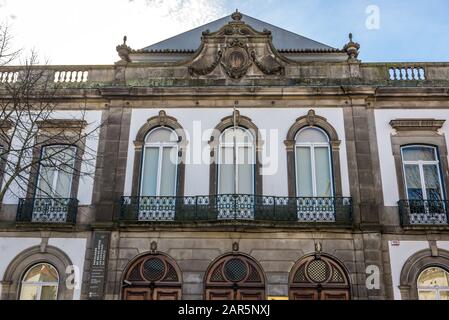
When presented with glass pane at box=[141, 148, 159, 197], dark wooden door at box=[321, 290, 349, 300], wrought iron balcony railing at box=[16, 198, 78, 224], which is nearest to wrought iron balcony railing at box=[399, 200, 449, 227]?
dark wooden door at box=[321, 290, 349, 300]

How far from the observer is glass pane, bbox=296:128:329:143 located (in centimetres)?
1440

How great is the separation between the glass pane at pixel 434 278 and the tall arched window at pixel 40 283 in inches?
395

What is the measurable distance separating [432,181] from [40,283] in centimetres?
1166

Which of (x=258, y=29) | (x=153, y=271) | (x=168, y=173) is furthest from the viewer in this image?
(x=258, y=29)

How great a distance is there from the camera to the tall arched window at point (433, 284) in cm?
1271

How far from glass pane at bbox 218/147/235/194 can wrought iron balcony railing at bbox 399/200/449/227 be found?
4.86 metres

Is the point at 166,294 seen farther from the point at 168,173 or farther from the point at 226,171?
the point at 226,171

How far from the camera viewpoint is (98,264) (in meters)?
13.0

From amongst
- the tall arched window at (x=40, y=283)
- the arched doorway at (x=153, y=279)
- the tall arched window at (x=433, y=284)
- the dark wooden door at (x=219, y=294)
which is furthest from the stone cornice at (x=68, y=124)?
the tall arched window at (x=433, y=284)

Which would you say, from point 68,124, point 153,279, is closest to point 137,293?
point 153,279

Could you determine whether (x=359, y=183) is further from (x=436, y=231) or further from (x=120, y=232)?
(x=120, y=232)

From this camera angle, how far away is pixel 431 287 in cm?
1280

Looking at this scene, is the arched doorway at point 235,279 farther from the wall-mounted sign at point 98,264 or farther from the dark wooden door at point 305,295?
the wall-mounted sign at point 98,264
